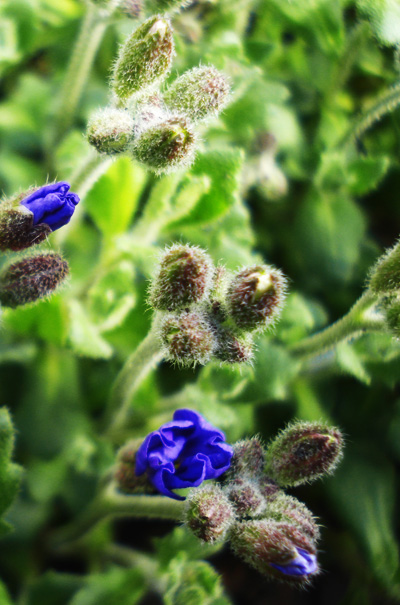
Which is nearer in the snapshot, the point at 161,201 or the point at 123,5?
the point at 123,5

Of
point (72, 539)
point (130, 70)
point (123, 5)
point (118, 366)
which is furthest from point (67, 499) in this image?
point (123, 5)

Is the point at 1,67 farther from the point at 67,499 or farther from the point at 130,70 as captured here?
the point at 67,499

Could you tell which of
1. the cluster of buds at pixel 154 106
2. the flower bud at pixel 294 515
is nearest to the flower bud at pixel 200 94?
the cluster of buds at pixel 154 106

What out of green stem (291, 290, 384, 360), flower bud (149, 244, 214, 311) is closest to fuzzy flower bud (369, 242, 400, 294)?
green stem (291, 290, 384, 360)

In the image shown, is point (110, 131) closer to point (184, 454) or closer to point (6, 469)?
point (184, 454)

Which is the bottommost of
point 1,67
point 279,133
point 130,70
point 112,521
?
point 112,521

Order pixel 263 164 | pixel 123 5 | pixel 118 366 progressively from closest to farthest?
pixel 123 5, pixel 118 366, pixel 263 164

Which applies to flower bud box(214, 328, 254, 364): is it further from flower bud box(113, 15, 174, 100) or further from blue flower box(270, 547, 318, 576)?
flower bud box(113, 15, 174, 100)

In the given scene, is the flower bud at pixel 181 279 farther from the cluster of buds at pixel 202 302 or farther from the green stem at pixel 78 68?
the green stem at pixel 78 68
